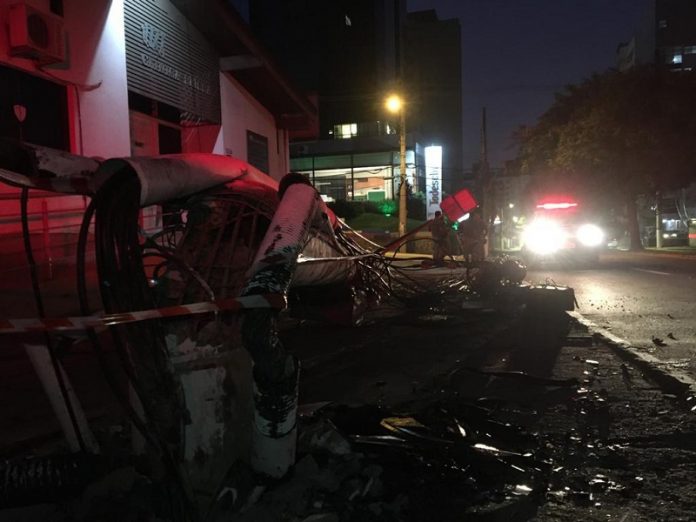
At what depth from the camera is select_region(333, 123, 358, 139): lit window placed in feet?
150

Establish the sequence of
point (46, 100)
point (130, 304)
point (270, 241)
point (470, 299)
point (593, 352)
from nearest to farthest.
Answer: point (130, 304) < point (270, 241) < point (593, 352) < point (46, 100) < point (470, 299)

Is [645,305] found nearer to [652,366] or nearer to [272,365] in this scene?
[652,366]

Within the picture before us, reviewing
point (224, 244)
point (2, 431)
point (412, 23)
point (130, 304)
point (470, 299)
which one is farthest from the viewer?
point (412, 23)

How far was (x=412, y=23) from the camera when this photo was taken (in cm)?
7381

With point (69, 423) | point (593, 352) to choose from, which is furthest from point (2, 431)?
point (593, 352)

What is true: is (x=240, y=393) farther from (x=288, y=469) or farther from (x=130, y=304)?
(x=130, y=304)

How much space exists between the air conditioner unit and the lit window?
125 ft

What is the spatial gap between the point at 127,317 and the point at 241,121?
44.9 ft

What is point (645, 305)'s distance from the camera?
10.0m

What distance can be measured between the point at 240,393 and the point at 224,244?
1.12 metres

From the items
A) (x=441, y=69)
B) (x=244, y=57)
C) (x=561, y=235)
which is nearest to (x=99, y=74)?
(x=244, y=57)

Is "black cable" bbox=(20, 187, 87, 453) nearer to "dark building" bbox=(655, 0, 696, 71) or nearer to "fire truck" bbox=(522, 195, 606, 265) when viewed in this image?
"fire truck" bbox=(522, 195, 606, 265)

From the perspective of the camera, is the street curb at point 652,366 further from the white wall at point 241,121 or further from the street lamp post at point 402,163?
the street lamp post at point 402,163

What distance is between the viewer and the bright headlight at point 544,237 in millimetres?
21172
